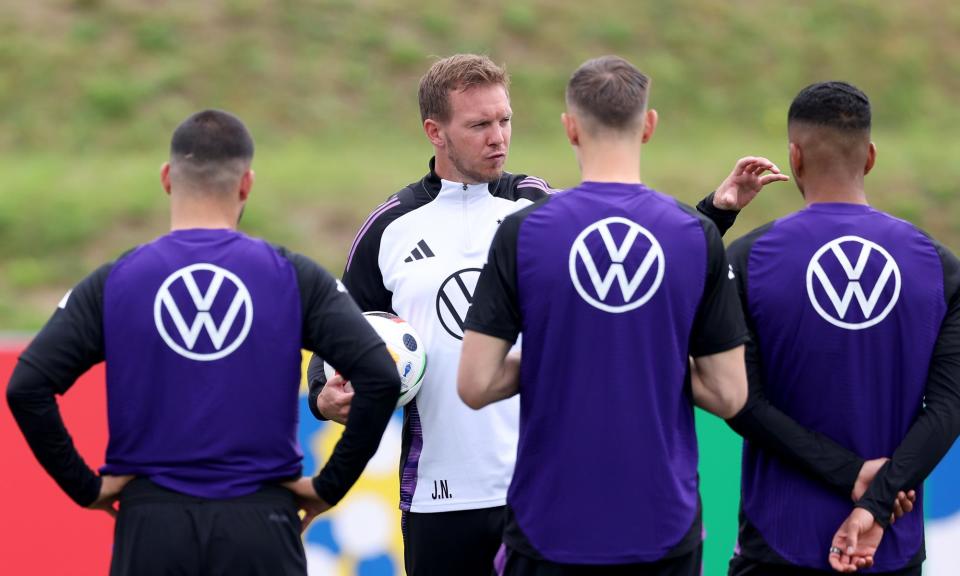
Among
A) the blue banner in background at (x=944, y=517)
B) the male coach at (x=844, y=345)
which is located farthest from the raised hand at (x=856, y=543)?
the blue banner in background at (x=944, y=517)

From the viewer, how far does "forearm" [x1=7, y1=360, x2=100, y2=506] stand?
12.9 ft

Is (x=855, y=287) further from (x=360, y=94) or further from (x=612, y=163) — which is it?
(x=360, y=94)

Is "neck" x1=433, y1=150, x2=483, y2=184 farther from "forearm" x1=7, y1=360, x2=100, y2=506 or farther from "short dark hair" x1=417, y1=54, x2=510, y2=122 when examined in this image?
"forearm" x1=7, y1=360, x2=100, y2=506

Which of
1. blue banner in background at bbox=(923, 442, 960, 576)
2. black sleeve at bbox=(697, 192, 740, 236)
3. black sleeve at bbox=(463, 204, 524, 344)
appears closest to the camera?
black sleeve at bbox=(463, 204, 524, 344)

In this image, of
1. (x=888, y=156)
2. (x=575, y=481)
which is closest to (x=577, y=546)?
(x=575, y=481)

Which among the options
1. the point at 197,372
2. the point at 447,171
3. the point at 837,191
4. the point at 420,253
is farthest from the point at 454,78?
the point at 197,372

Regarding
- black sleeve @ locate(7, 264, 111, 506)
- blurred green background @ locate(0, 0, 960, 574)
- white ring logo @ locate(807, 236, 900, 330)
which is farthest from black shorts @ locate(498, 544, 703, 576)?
blurred green background @ locate(0, 0, 960, 574)

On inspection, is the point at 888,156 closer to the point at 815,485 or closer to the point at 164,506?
the point at 815,485

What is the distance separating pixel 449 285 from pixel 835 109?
157cm

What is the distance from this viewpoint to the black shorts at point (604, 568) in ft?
12.8

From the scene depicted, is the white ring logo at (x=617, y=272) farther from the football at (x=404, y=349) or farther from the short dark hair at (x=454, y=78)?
the short dark hair at (x=454, y=78)

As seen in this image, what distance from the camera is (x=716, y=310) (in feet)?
12.9

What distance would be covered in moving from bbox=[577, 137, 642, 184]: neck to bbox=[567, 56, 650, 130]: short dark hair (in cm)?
6

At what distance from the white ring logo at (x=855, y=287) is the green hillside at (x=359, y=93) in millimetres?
11422
